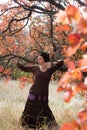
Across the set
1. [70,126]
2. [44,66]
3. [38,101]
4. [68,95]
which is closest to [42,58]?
[44,66]

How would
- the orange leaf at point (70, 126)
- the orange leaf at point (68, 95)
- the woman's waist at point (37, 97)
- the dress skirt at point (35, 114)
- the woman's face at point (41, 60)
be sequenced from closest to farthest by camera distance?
the orange leaf at point (70, 126) → the orange leaf at point (68, 95) → the woman's face at point (41, 60) → the woman's waist at point (37, 97) → the dress skirt at point (35, 114)

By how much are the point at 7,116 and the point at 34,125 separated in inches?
31.1

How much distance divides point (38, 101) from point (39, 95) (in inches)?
6.3

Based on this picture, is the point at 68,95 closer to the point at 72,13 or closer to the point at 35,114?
the point at 72,13

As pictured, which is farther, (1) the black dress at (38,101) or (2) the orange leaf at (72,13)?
(1) the black dress at (38,101)

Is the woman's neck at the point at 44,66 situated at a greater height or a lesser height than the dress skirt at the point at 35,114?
greater

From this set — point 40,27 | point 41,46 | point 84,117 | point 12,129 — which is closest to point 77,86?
point 84,117

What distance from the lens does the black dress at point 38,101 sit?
7641 millimetres

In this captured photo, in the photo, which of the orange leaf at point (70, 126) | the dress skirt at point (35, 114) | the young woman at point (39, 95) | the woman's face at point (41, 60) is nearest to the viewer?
the orange leaf at point (70, 126)

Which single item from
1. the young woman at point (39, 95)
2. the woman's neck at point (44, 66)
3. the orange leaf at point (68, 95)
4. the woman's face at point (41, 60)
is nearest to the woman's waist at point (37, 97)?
the young woman at point (39, 95)

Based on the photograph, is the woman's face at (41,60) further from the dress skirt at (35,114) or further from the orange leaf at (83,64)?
the orange leaf at (83,64)

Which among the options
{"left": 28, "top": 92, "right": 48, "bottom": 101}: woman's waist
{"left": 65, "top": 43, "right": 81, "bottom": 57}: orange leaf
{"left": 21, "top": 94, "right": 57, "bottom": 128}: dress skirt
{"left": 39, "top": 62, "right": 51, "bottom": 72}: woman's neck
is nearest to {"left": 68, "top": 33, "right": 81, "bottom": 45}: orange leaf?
{"left": 65, "top": 43, "right": 81, "bottom": 57}: orange leaf

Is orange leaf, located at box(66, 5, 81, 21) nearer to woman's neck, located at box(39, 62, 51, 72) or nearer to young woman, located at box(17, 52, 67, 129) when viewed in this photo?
young woman, located at box(17, 52, 67, 129)

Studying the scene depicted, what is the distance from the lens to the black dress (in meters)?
7.64
